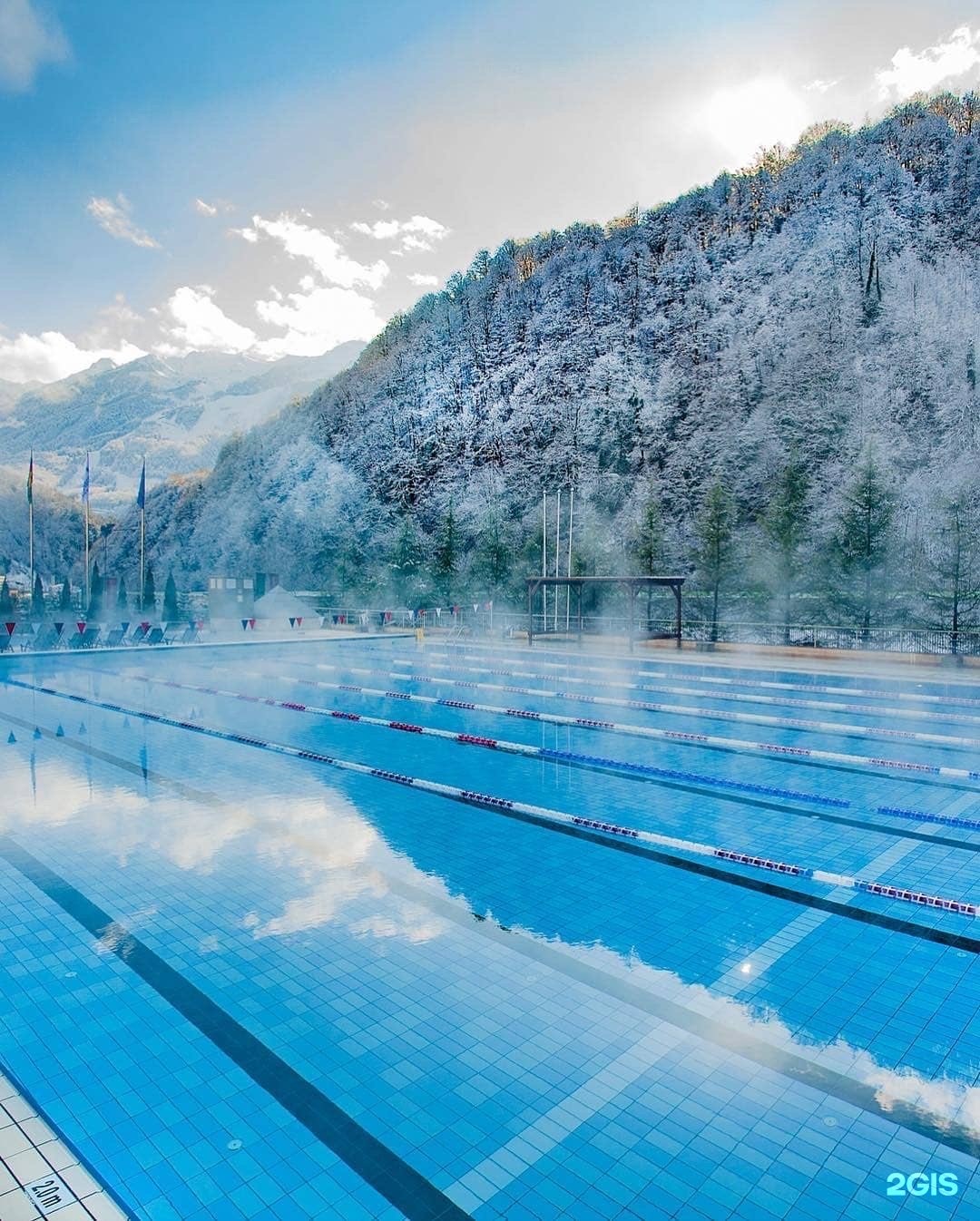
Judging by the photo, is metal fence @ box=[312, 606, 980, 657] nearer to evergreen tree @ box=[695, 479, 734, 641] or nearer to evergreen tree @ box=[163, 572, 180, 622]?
evergreen tree @ box=[695, 479, 734, 641]

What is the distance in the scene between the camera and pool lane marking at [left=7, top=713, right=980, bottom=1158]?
270 cm

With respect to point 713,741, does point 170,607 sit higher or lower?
higher

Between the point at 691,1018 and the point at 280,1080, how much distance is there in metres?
1.75

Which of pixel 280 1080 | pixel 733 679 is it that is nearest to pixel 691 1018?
pixel 280 1080

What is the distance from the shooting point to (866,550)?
19.3 m

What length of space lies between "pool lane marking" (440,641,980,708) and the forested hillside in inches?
254

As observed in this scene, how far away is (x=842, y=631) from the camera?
18.6 m

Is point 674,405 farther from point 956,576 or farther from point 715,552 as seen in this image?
point 956,576

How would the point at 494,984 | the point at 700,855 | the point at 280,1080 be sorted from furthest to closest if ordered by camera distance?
the point at 700,855 < the point at 494,984 < the point at 280,1080

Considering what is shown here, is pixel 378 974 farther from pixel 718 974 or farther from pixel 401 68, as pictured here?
pixel 401 68

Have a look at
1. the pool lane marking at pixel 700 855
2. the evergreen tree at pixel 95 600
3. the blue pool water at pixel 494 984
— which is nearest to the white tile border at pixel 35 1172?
the blue pool water at pixel 494 984

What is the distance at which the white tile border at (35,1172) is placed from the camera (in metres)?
2.24

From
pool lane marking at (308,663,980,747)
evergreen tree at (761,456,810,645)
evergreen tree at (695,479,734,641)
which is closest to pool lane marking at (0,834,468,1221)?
pool lane marking at (308,663,980,747)

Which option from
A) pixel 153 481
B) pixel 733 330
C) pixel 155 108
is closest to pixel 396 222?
pixel 733 330
